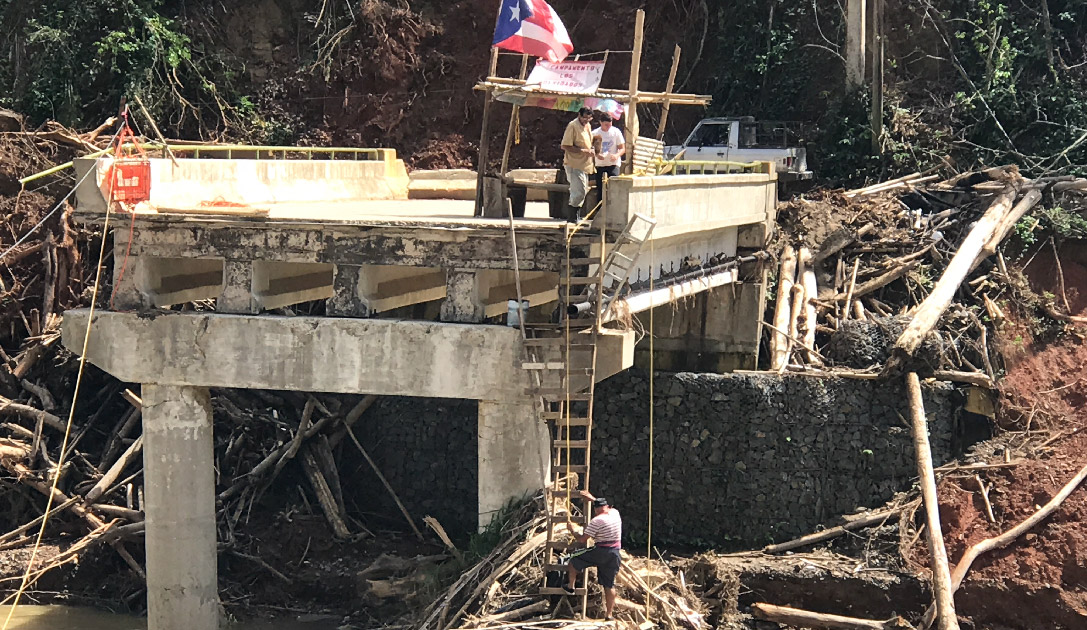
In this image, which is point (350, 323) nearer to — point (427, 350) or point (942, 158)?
point (427, 350)

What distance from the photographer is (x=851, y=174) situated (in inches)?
944

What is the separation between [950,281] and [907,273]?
1070 mm

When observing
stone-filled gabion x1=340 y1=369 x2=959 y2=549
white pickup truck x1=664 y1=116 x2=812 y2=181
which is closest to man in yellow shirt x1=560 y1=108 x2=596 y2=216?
stone-filled gabion x1=340 y1=369 x2=959 y2=549

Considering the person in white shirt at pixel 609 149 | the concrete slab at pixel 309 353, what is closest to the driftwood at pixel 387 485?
the concrete slab at pixel 309 353

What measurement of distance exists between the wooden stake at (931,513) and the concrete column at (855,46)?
31.5 feet

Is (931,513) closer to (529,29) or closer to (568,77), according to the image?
(568,77)

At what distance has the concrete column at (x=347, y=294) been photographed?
489 inches

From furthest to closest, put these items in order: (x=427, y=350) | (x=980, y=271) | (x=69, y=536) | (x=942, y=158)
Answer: (x=942, y=158) < (x=980, y=271) < (x=69, y=536) < (x=427, y=350)

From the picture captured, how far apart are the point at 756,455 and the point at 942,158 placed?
28.1ft

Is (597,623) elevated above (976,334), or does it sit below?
below

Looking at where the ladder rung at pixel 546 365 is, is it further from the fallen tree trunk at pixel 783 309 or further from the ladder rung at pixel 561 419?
the fallen tree trunk at pixel 783 309

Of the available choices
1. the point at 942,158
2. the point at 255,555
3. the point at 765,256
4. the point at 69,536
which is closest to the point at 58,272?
the point at 69,536

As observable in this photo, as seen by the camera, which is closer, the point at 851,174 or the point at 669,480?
the point at 669,480

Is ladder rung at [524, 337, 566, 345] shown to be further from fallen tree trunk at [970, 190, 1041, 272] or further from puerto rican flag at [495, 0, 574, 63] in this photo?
fallen tree trunk at [970, 190, 1041, 272]
